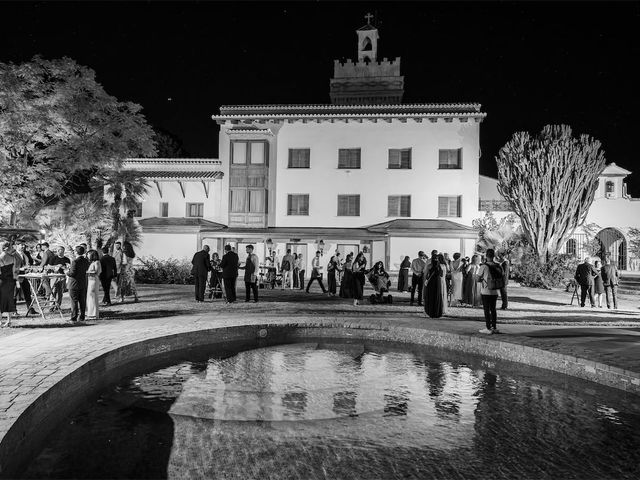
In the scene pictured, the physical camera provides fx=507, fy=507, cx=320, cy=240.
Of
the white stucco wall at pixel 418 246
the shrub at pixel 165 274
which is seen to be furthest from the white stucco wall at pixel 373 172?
the shrub at pixel 165 274

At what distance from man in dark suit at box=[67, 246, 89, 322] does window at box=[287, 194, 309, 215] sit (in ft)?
69.8

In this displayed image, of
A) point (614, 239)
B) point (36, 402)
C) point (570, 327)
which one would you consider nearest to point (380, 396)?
point (36, 402)

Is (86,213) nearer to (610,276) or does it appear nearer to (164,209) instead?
(164,209)

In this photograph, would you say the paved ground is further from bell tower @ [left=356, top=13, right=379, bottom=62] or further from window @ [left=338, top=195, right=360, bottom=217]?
bell tower @ [left=356, top=13, right=379, bottom=62]

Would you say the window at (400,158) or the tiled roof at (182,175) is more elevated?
the window at (400,158)

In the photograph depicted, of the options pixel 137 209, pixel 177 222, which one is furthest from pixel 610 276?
pixel 177 222

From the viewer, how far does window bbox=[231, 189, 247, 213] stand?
31.5 metres

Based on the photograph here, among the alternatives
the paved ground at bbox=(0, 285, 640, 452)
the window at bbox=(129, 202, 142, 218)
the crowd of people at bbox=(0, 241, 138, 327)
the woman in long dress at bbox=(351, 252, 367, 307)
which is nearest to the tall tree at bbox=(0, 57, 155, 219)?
the window at bbox=(129, 202, 142, 218)

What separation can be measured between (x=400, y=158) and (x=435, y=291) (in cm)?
2012

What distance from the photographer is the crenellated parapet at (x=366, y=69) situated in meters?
39.9

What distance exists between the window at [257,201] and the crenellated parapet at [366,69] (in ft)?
48.0

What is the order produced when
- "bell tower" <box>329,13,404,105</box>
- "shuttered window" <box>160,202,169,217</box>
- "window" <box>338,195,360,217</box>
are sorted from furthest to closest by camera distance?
1. "bell tower" <box>329,13,404,105</box>
2. "shuttered window" <box>160,202,169,217</box>
3. "window" <box>338,195,360,217</box>

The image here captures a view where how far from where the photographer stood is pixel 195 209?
32.0 metres

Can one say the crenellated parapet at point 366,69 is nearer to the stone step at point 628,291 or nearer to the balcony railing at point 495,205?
the balcony railing at point 495,205
